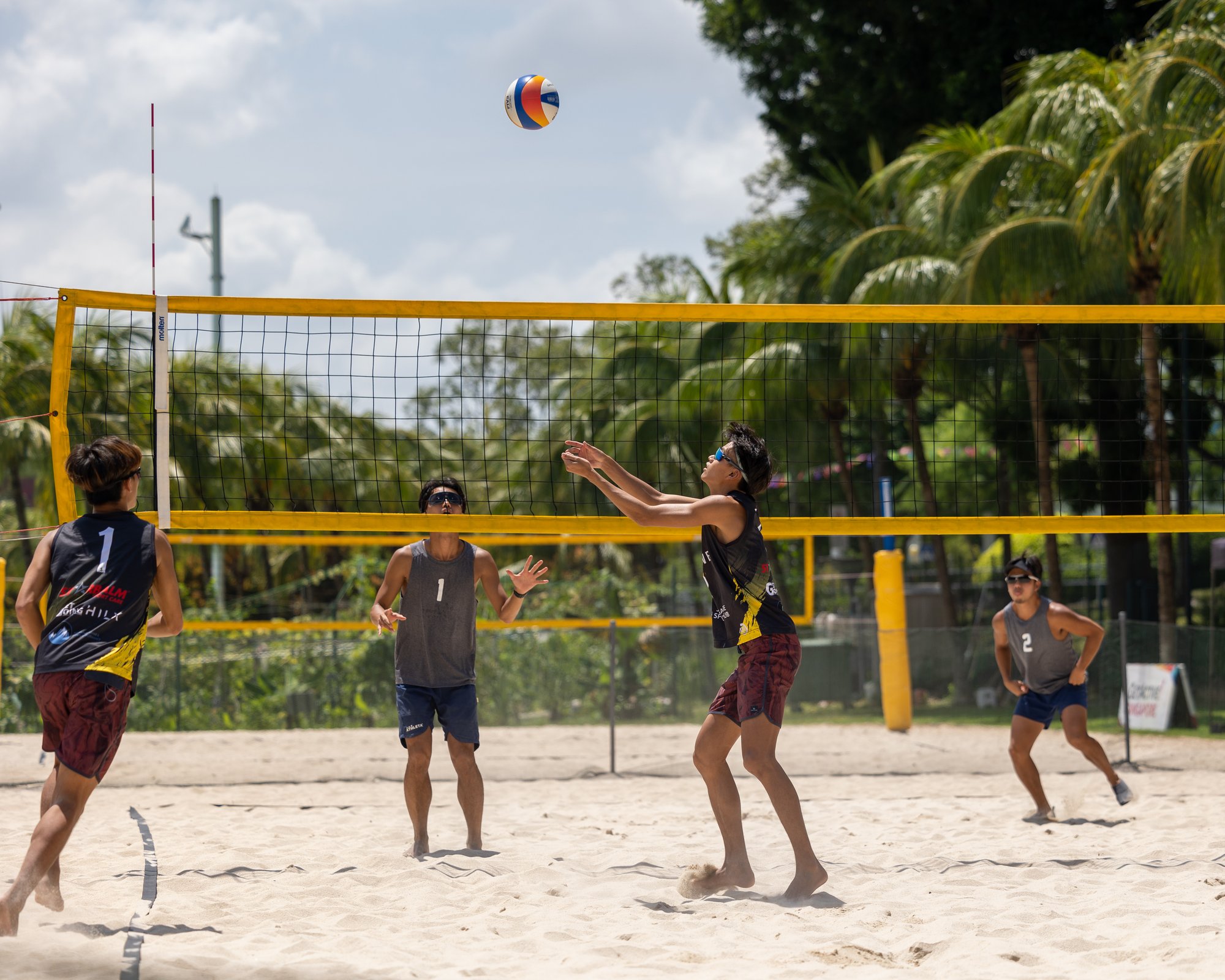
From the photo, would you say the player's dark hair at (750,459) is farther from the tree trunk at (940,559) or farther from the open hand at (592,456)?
the tree trunk at (940,559)

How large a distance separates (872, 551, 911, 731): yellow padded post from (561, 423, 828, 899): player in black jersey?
25.1 feet

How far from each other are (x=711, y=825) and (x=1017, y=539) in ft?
67.3

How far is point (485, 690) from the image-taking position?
13172mm

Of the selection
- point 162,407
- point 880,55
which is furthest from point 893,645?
point 880,55

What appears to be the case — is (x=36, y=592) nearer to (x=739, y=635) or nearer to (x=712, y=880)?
(x=739, y=635)

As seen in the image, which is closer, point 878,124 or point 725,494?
point 725,494

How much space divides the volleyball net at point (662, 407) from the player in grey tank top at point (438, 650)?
0.70 ft

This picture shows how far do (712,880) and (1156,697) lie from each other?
9.31 m

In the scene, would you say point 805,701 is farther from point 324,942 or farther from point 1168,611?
point 324,942

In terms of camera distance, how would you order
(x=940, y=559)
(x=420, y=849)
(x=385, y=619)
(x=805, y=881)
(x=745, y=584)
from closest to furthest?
1. (x=805, y=881)
2. (x=745, y=584)
3. (x=385, y=619)
4. (x=420, y=849)
5. (x=940, y=559)

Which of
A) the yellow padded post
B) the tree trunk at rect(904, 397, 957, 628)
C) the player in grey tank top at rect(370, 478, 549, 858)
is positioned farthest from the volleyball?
the tree trunk at rect(904, 397, 957, 628)

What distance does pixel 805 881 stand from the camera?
14.5ft

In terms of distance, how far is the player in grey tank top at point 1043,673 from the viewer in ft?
21.3

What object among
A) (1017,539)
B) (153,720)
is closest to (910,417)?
(1017,539)
